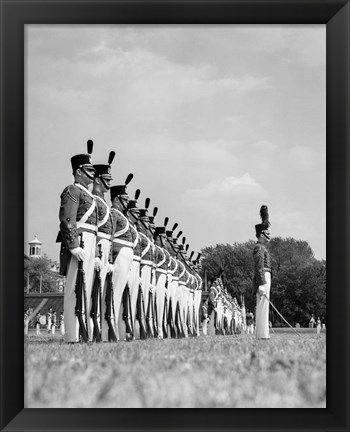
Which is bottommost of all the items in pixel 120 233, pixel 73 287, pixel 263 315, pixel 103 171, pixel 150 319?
pixel 150 319

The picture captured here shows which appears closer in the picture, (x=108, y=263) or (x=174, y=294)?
(x=108, y=263)

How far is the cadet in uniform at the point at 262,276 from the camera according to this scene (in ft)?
52.0

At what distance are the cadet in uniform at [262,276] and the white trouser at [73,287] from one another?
4.81 m

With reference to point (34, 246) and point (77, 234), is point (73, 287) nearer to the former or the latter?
point (77, 234)

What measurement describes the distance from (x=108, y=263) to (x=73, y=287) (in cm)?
177

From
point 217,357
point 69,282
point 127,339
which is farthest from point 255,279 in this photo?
point 217,357

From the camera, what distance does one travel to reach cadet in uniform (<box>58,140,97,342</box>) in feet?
37.4

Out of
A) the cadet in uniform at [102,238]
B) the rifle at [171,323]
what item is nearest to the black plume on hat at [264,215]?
the cadet in uniform at [102,238]

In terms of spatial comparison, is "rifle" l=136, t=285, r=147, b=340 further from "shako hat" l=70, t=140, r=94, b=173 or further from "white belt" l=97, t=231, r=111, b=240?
"shako hat" l=70, t=140, r=94, b=173

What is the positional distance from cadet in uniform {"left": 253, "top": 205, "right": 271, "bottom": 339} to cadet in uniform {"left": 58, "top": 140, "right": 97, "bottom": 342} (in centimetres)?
472

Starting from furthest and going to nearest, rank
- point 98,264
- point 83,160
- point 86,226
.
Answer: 1. point 98,264
2. point 83,160
3. point 86,226

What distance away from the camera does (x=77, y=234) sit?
37.5ft

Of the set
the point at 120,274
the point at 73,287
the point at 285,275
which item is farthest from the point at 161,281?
the point at 285,275
